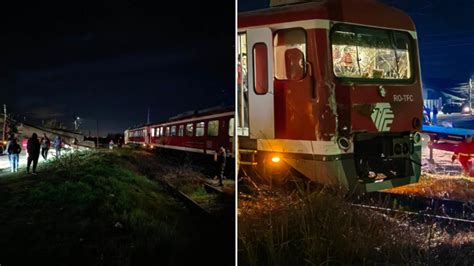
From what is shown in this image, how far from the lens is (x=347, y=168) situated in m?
3.13

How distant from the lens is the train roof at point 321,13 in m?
3.09

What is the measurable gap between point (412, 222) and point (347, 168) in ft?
1.92

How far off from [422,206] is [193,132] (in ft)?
6.11

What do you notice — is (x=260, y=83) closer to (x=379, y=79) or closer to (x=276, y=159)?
(x=276, y=159)

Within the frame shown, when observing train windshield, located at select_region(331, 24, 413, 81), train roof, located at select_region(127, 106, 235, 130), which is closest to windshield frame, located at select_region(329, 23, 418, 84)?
train windshield, located at select_region(331, 24, 413, 81)

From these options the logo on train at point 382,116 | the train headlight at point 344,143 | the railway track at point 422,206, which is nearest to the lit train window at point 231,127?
the train headlight at point 344,143

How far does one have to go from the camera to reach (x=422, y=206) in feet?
10.4

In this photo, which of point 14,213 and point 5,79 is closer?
point 14,213

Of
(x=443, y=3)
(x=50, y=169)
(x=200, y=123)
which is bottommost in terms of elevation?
(x=50, y=169)

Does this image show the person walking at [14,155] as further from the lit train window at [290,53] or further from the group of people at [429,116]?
the group of people at [429,116]

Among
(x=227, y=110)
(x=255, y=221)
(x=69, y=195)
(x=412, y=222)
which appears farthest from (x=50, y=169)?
(x=412, y=222)

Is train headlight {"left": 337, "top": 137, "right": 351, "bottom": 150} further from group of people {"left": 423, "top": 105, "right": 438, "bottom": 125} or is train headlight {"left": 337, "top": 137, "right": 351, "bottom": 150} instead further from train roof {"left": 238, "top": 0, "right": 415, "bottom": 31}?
A: train roof {"left": 238, "top": 0, "right": 415, "bottom": 31}

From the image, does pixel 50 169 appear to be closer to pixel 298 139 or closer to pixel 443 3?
pixel 298 139

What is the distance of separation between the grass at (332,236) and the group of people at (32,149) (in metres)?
1.32
